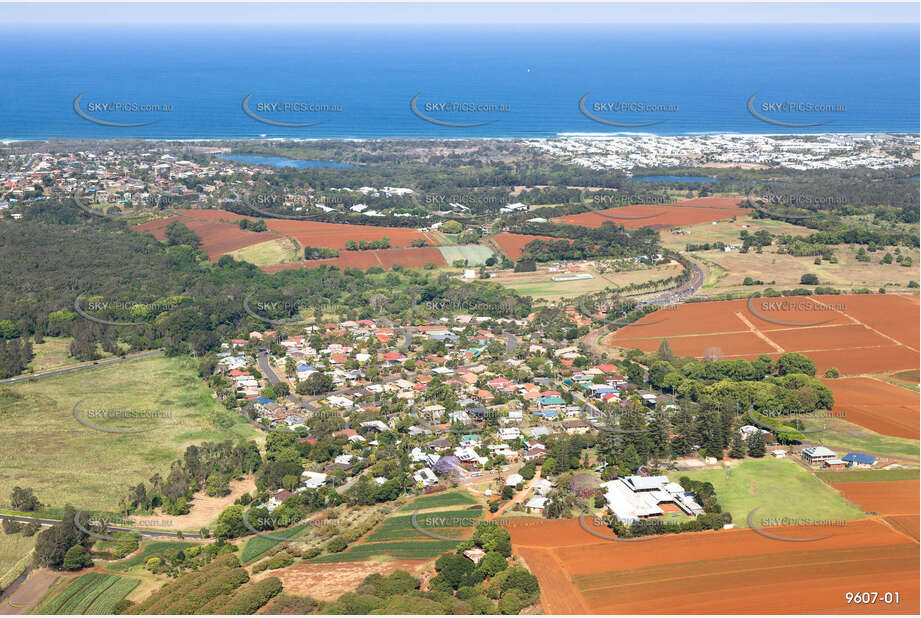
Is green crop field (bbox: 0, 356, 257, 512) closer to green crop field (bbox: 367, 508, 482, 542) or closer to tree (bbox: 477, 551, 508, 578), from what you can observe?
green crop field (bbox: 367, 508, 482, 542)

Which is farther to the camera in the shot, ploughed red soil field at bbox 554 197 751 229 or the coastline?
the coastline

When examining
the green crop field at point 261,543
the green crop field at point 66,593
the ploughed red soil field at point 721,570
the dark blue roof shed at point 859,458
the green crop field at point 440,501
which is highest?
the dark blue roof shed at point 859,458

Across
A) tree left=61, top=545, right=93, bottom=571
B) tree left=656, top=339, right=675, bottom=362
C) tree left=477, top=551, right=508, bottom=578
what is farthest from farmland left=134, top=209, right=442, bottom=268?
tree left=477, top=551, right=508, bottom=578

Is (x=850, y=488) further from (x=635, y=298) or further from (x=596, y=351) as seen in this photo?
(x=635, y=298)

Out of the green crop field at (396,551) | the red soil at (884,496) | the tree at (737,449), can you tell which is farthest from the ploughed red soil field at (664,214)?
the green crop field at (396,551)

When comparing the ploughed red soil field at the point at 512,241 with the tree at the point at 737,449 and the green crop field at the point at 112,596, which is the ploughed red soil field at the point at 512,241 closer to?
the tree at the point at 737,449

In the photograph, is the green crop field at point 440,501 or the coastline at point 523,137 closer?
the green crop field at point 440,501
